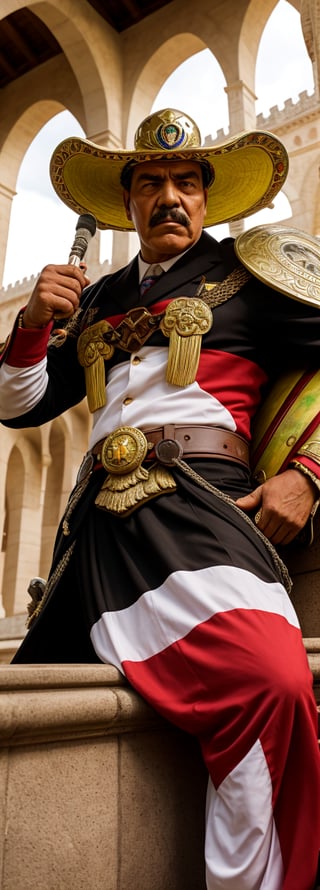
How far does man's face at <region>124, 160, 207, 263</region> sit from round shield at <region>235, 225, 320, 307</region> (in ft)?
0.40

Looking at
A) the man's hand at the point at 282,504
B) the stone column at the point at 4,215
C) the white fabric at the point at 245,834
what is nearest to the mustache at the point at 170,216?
the man's hand at the point at 282,504

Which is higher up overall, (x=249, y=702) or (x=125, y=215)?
(x=125, y=215)

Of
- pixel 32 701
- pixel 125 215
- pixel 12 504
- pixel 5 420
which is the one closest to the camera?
pixel 32 701

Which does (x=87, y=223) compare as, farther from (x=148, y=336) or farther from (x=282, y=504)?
(x=282, y=504)

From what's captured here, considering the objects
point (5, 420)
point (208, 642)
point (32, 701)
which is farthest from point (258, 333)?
point (32, 701)

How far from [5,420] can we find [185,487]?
53cm

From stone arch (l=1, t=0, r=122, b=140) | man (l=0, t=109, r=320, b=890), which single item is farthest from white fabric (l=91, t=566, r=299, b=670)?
stone arch (l=1, t=0, r=122, b=140)

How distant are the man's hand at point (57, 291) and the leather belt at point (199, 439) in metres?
0.29

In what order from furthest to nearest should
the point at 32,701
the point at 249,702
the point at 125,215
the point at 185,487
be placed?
1. the point at 125,215
2. the point at 185,487
3. the point at 249,702
4. the point at 32,701

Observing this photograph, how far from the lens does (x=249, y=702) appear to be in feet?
3.60

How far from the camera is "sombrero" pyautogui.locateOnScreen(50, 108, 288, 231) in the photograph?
1.72 meters

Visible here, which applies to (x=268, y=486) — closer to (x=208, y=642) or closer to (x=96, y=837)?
(x=208, y=642)

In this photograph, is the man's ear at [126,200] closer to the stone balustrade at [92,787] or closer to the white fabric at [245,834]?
the stone balustrade at [92,787]

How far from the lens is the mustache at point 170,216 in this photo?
1.69m
